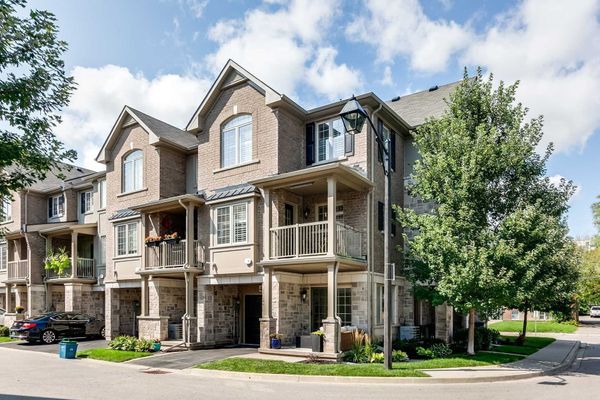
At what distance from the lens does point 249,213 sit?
1945 centimetres

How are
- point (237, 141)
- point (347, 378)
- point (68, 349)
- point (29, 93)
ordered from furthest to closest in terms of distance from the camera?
point (237, 141), point (68, 349), point (347, 378), point (29, 93)

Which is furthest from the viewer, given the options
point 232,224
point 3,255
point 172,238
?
point 3,255

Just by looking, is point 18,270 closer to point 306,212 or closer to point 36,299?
point 36,299

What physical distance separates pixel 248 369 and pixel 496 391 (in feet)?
22.7

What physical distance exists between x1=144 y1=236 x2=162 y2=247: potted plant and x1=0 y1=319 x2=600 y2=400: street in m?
7.20

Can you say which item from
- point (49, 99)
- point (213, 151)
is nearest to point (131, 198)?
point (213, 151)

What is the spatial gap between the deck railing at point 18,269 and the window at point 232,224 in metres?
17.7

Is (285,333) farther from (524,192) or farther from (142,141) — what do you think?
(142,141)

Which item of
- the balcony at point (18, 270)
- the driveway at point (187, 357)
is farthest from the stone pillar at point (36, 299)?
the driveway at point (187, 357)

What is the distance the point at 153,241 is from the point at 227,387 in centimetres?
1106

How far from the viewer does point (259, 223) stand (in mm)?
19375

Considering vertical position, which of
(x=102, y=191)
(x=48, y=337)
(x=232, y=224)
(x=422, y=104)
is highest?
(x=422, y=104)

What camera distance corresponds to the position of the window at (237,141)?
20.7m

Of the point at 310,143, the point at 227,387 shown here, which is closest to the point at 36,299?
the point at 310,143
